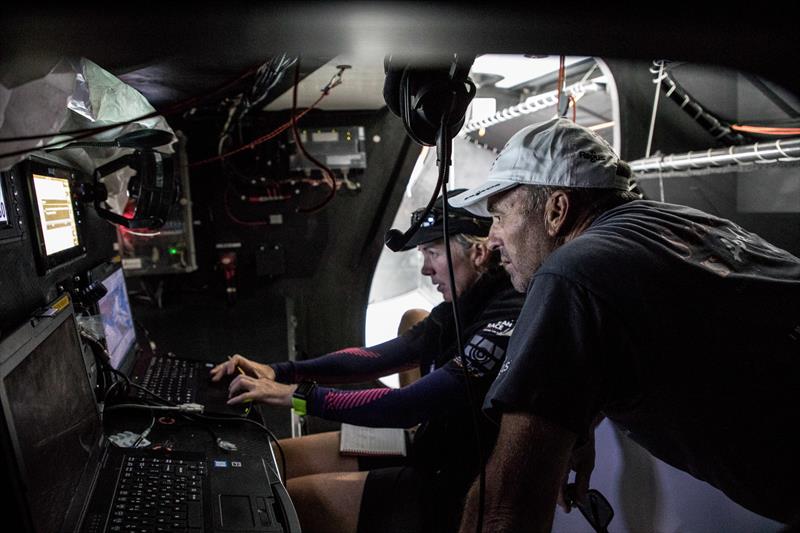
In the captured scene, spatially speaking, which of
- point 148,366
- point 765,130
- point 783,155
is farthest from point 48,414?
point 765,130

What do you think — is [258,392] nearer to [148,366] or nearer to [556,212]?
[148,366]

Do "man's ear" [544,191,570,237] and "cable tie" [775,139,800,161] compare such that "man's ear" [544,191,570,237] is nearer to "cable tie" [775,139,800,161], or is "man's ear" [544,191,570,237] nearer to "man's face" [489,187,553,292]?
"man's face" [489,187,553,292]

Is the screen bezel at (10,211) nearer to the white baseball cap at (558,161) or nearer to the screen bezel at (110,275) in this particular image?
the screen bezel at (110,275)

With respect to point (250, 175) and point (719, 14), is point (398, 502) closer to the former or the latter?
point (719, 14)

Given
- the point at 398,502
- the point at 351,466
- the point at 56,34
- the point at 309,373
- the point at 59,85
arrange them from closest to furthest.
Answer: the point at 56,34, the point at 59,85, the point at 398,502, the point at 351,466, the point at 309,373

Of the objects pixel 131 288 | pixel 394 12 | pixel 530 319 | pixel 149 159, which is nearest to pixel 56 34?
pixel 394 12

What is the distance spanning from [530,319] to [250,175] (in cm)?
256

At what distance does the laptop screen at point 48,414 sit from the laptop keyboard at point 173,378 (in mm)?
356

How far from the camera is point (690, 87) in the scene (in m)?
2.24

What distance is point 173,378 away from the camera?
1.50 metres

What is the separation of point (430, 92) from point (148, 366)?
1405mm

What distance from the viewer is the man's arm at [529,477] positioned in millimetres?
730

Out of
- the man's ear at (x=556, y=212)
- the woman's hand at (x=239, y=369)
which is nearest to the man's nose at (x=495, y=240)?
the man's ear at (x=556, y=212)

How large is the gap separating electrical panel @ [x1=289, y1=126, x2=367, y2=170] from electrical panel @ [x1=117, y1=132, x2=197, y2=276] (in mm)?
647
